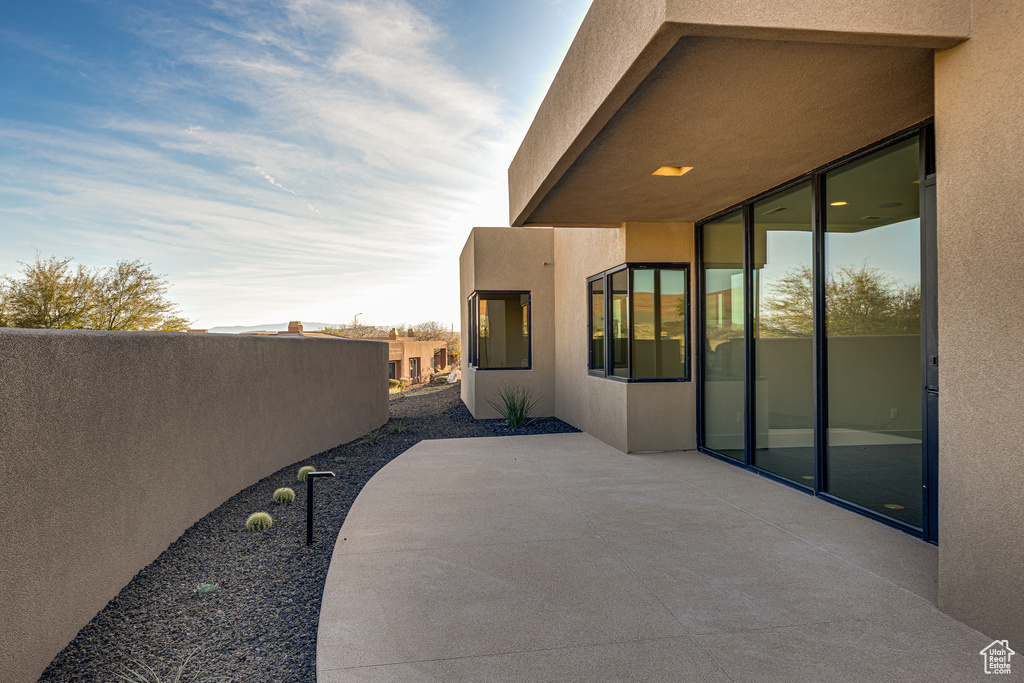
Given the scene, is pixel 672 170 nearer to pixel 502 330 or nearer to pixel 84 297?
pixel 502 330

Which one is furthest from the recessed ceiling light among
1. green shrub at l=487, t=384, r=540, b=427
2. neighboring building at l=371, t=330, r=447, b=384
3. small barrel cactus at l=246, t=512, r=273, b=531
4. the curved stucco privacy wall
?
neighboring building at l=371, t=330, r=447, b=384

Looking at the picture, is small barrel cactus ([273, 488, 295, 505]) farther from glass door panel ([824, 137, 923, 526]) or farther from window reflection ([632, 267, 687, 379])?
glass door panel ([824, 137, 923, 526])

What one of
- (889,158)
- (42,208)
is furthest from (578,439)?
(42,208)

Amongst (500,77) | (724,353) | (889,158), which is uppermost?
(500,77)

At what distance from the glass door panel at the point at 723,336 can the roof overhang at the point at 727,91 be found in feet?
2.83

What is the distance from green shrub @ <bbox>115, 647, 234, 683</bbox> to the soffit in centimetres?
328

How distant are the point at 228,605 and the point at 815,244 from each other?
15.3 ft

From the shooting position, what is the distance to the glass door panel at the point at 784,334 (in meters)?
4.73

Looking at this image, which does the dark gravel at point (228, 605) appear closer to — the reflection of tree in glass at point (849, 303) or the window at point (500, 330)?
the reflection of tree in glass at point (849, 303)

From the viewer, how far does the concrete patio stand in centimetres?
224

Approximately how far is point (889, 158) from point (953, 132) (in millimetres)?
1402

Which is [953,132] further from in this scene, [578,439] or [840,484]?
[578,439]

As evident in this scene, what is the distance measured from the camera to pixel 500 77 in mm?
14141

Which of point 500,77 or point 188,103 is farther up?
point 188,103
